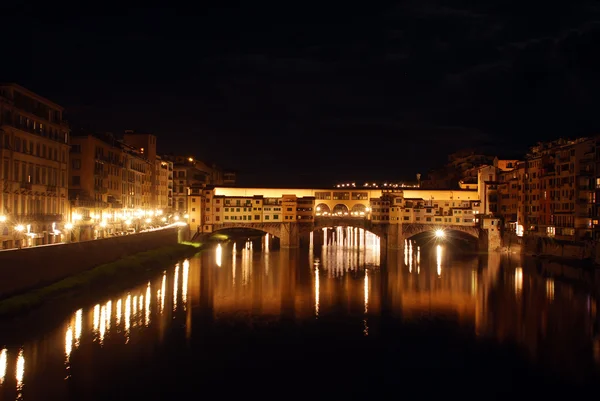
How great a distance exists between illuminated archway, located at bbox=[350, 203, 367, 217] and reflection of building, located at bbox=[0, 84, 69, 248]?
101ft

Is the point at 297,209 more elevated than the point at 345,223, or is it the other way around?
the point at 297,209

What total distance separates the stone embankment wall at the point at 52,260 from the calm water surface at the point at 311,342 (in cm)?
225

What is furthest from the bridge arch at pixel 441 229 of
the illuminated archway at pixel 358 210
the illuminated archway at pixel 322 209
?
the illuminated archway at pixel 322 209

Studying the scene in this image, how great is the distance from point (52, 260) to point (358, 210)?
41367mm

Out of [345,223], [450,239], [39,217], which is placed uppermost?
[39,217]

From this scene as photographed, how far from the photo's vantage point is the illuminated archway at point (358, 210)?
191 ft

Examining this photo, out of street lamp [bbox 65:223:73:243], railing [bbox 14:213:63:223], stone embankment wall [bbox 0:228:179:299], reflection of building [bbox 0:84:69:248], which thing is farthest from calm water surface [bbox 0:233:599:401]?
reflection of building [bbox 0:84:69:248]

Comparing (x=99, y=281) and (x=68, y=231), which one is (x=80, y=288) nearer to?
(x=99, y=281)

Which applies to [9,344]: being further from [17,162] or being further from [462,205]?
[462,205]

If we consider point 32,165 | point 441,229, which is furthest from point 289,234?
point 32,165

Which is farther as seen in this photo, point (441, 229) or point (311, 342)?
point (441, 229)

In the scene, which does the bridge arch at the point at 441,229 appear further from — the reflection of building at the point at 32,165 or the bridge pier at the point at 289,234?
the reflection of building at the point at 32,165

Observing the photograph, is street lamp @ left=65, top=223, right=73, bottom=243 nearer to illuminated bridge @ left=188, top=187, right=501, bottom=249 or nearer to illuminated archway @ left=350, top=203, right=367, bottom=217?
illuminated bridge @ left=188, top=187, right=501, bottom=249

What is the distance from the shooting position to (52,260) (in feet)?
81.1
